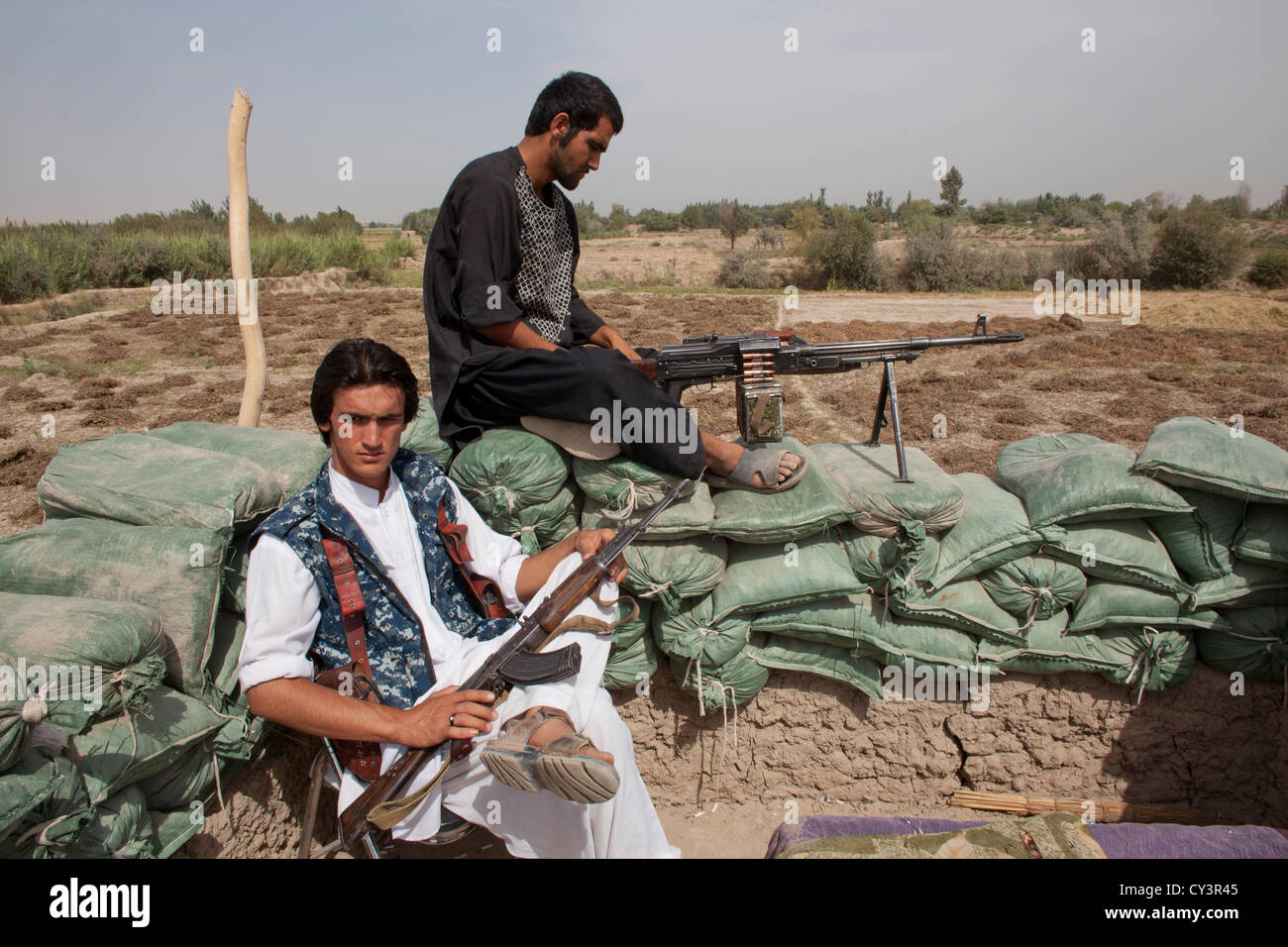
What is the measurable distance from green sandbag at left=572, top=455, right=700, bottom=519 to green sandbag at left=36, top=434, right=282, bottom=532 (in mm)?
1114

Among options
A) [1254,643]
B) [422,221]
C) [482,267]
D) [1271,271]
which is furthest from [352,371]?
[422,221]

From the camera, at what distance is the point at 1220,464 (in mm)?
2777

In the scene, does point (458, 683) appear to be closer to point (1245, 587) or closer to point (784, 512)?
point (784, 512)

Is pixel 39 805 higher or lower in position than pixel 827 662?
higher

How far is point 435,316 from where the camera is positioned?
115 inches

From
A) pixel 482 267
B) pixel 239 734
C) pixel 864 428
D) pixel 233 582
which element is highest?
pixel 482 267

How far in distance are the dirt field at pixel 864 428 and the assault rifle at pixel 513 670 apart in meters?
0.79

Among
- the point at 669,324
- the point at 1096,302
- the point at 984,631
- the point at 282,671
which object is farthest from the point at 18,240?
the point at 1096,302

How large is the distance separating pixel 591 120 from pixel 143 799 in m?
2.69

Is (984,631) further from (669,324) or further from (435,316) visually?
(669,324)

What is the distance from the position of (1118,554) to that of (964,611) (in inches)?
25.5

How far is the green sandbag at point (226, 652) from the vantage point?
238 cm

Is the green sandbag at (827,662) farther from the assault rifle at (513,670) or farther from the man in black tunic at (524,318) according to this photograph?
the assault rifle at (513,670)

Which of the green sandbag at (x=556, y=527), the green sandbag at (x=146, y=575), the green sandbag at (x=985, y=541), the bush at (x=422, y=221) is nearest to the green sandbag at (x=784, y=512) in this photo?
the green sandbag at (x=985, y=541)
